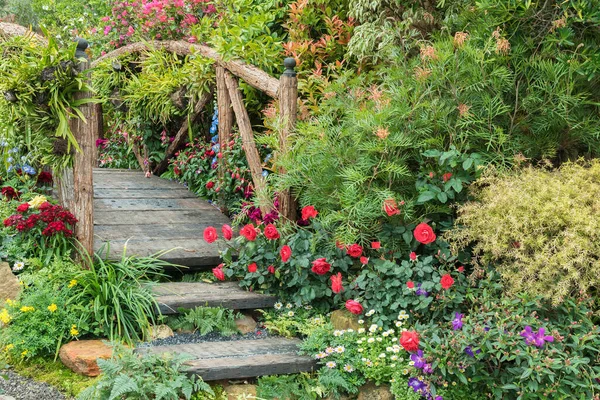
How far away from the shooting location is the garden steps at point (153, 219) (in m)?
5.21

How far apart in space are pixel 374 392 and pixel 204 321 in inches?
49.0

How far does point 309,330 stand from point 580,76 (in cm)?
233

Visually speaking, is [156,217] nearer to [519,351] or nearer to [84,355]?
[84,355]

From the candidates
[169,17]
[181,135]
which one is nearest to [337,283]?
[181,135]

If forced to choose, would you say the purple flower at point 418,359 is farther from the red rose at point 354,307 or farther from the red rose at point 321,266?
the red rose at point 321,266

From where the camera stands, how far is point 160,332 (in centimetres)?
438

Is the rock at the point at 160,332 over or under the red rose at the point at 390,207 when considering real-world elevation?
under

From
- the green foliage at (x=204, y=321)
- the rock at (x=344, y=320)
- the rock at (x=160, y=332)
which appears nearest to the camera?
the rock at (x=344, y=320)

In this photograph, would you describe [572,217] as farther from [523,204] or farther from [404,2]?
[404,2]

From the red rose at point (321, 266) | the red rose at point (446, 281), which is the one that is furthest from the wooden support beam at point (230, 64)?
the red rose at point (446, 281)

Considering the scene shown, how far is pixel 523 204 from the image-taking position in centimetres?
383

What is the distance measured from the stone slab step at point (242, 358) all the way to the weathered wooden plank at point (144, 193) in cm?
249

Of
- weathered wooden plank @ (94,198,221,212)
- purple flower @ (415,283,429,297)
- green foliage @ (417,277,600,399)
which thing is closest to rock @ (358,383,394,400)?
green foliage @ (417,277,600,399)

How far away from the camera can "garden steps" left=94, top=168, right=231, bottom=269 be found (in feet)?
17.1
